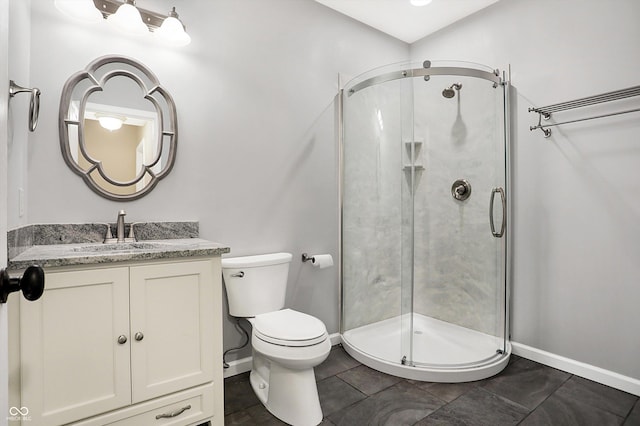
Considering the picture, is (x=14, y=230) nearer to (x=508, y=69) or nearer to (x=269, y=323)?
(x=269, y=323)

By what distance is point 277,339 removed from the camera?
68.6 inches

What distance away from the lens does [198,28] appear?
2.12 metres

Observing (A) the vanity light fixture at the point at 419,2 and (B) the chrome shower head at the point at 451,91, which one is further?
(A) the vanity light fixture at the point at 419,2

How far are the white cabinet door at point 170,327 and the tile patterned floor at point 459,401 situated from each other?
0.45 metres

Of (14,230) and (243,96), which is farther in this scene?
(243,96)

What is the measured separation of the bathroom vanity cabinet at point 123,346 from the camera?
1263 millimetres

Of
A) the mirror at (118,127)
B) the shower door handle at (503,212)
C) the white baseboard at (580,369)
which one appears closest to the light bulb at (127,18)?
the mirror at (118,127)

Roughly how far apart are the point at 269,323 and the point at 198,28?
5.72ft

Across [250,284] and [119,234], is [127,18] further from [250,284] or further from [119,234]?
[250,284]

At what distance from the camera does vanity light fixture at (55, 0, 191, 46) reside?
1.73m

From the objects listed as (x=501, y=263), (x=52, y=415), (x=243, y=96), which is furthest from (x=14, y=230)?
(x=501, y=263)

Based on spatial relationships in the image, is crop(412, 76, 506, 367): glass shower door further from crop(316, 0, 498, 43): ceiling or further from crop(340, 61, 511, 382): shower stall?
crop(316, 0, 498, 43): ceiling

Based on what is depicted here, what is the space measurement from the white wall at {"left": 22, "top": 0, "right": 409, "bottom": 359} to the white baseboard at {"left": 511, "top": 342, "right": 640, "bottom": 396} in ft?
4.46

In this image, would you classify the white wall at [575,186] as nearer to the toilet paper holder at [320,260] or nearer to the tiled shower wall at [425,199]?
the tiled shower wall at [425,199]
